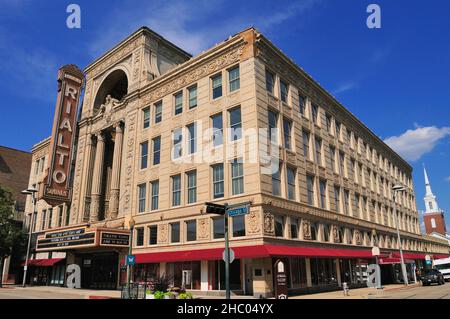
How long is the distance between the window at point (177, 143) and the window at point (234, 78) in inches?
250

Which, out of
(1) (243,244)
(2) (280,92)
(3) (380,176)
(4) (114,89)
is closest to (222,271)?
(1) (243,244)

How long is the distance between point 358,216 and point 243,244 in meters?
21.2

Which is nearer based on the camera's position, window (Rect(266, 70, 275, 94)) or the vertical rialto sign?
window (Rect(266, 70, 275, 94))

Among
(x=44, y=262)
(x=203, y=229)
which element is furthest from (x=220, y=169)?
(x=44, y=262)

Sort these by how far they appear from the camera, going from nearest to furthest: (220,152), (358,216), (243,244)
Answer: (243,244), (220,152), (358,216)

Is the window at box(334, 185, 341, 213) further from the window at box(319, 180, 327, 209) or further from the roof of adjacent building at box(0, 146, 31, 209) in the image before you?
the roof of adjacent building at box(0, 146, 31, 209)

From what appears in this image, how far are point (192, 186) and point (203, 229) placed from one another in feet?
13.0

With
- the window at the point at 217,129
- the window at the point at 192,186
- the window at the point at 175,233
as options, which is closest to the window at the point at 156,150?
the window at the point at 192,186

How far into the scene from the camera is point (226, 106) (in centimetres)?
2931

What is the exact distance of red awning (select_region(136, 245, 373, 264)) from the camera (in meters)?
23.5

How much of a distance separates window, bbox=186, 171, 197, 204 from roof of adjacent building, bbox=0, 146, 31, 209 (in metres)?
41.5

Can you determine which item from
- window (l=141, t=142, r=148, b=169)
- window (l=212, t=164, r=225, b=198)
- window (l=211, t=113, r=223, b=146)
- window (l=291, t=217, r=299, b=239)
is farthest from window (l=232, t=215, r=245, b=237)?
window (l=141, t=142, r=148, b=169)

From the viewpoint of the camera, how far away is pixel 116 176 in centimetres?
3756

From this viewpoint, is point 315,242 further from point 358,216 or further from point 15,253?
point 15,253
